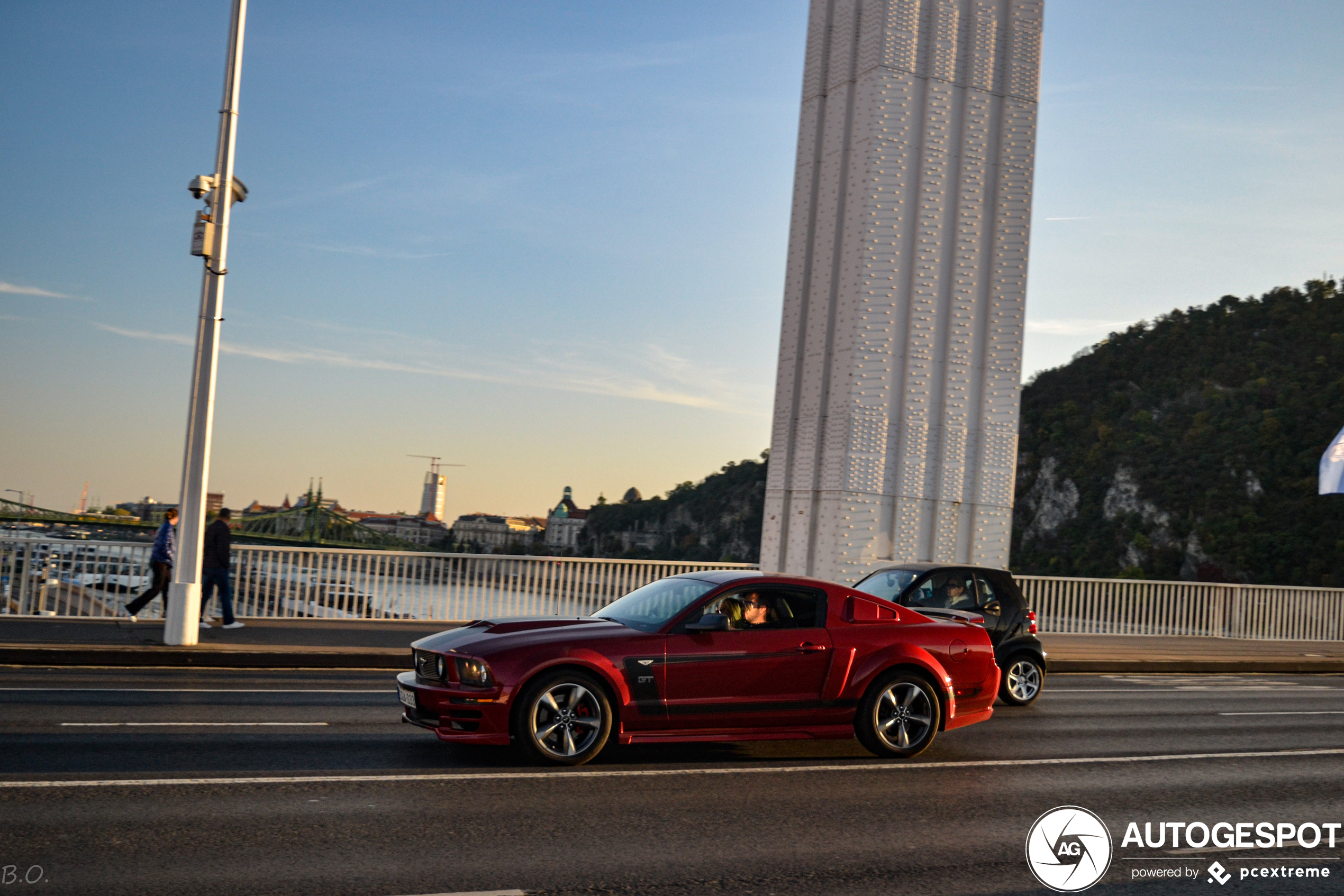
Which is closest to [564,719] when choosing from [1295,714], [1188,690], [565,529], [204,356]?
[204,356]

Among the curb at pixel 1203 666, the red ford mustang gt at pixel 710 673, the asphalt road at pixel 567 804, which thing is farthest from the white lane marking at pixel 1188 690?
the red ford mustang gt at pixel 710 673

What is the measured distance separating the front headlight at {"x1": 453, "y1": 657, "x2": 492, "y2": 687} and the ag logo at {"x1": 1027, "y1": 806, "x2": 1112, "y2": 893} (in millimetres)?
3622

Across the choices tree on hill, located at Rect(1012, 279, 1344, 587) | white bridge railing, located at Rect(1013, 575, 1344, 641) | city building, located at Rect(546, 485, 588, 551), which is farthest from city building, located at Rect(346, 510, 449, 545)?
white bridge railing, located at Rect(1013, 575, 1344, 641)

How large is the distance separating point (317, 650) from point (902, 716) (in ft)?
27.5

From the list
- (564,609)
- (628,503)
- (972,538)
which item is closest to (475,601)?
(564,609)

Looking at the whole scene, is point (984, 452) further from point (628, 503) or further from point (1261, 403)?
point (628, 503)

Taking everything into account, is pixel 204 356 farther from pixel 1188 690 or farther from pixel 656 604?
pixel 1188 690

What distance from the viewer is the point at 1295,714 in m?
13.5

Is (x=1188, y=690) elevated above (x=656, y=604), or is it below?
below

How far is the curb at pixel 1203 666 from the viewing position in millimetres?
18125

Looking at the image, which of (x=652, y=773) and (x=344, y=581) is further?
(x=344, y=581)

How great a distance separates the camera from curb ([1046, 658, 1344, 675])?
714 inches

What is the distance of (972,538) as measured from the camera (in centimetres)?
2539

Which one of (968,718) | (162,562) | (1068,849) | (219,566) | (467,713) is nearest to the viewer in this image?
(1068,849)
